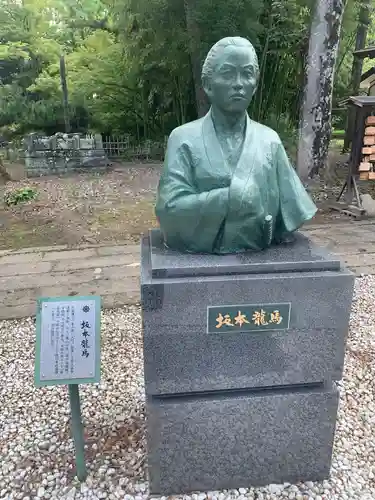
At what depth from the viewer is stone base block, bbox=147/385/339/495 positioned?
2107 millimetres

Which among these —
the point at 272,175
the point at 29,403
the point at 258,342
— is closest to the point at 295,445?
the point at 258,342

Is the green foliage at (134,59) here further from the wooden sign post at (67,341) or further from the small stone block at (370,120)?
the wooden sign post at (67,341)

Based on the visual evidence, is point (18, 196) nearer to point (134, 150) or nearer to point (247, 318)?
point (134, 150)

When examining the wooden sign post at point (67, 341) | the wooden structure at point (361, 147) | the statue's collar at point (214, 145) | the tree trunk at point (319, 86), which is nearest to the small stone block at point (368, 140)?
the wooden structure at point (361, 147)

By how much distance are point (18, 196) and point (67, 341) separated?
6.46 m

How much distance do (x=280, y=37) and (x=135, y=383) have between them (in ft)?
29.9

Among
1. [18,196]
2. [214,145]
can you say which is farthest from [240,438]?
[18,196]

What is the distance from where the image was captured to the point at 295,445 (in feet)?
7.33

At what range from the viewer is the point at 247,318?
6.42 ft

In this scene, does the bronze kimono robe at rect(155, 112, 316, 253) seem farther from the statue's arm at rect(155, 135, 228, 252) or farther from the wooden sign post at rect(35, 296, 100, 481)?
the wooden sign post at rect(35, 296, 100, 481)

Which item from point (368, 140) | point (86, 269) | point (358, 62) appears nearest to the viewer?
point (86, 269)

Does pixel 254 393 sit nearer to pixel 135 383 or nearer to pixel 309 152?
pixel 135 383

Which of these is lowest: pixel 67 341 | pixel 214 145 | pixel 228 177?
pixel 67 341

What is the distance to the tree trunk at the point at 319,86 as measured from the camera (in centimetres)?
694
